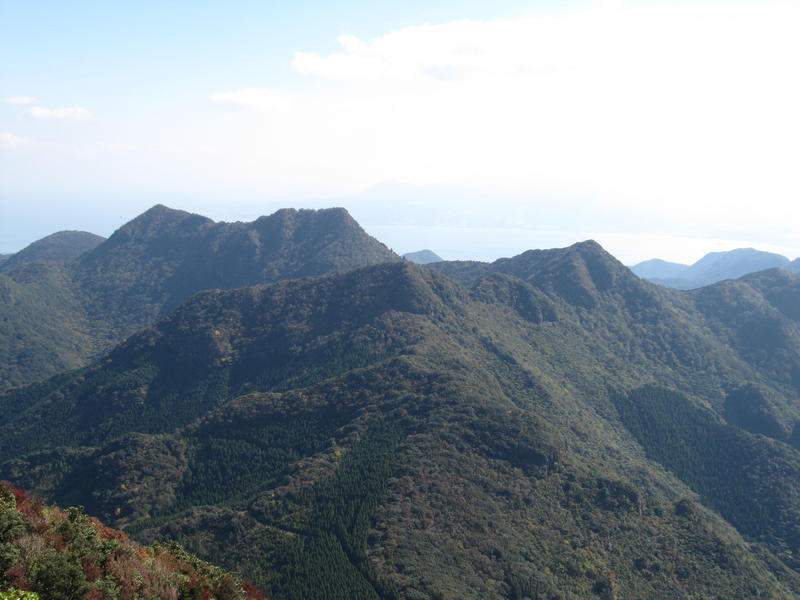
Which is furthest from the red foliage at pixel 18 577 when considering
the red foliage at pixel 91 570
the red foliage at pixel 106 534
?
the red foliage at pixel 106 534

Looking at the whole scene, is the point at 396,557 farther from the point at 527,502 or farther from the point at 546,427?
the point at 546,427

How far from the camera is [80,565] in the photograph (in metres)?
28.5

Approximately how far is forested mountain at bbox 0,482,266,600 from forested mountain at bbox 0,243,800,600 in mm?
38155

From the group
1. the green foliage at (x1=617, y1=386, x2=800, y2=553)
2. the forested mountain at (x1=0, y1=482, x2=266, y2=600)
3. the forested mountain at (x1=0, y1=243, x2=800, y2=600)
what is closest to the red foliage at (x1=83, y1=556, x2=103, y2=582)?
the forested mountain at (x1=0, y1=482, x2=266, y2=600)

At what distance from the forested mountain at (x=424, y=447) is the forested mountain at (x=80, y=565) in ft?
125

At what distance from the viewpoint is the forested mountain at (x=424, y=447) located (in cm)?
7988

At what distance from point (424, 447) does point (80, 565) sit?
2985 inches

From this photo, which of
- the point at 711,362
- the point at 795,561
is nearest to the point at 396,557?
the point at 795,561

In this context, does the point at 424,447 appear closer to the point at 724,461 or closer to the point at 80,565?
the point at 80,565

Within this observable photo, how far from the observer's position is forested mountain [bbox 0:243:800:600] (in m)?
79.9

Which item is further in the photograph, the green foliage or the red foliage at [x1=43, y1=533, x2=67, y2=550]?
the green foliage

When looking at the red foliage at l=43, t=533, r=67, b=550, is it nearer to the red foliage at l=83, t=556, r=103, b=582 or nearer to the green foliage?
the red foliage at l=83, t=556, r=103, b=582

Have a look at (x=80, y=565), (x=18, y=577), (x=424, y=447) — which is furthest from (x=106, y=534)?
(x=424, y=447)

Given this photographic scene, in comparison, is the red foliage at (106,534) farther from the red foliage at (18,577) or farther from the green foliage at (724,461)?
the green foliage at (724,461)
